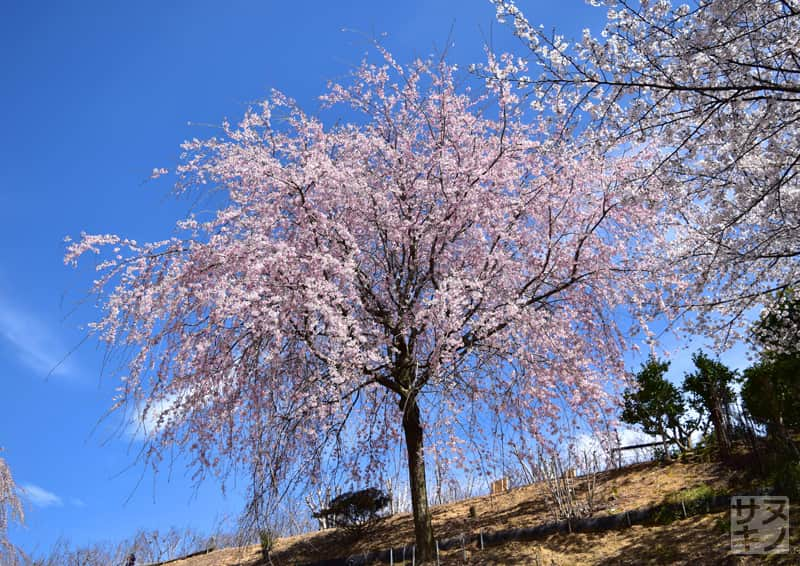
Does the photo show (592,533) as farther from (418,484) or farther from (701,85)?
(701,85)

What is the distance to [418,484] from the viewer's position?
8.54 meters

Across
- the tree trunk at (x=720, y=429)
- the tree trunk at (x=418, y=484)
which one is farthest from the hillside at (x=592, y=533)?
the tree trunk at (x=418, y=484)

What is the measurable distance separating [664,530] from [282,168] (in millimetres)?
6786

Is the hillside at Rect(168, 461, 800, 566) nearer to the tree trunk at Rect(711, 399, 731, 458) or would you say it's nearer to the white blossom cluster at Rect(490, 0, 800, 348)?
the tree trunk at Rect(711, 399, 731, 458)

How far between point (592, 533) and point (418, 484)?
2427 mm

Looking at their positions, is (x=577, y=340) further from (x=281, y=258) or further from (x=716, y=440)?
(x=281, y=258)

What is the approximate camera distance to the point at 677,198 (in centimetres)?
711

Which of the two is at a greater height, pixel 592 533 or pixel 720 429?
pixel 720 429

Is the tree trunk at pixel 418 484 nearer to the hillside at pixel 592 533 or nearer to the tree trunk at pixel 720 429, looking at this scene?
the hillside at pixel 592 533

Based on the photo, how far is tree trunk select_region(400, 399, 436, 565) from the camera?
27.4 feet

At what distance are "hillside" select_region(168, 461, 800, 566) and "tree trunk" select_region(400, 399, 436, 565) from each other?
0.56 meters

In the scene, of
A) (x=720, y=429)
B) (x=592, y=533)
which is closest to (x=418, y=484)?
(x=592, y=533)

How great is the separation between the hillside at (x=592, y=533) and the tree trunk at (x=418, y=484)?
56 centimetres

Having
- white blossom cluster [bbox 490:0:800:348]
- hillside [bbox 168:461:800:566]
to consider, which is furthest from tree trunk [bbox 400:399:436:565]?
white blossom cluster [bbox 490:0:800:348]
